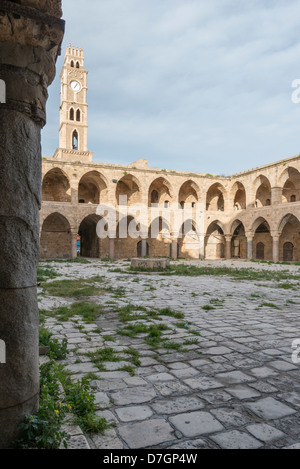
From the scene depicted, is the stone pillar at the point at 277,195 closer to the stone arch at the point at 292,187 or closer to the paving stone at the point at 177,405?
the stone arch at the point at 292,187

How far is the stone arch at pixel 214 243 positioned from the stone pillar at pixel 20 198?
33444mm

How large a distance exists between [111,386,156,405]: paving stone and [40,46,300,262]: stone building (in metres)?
23.1

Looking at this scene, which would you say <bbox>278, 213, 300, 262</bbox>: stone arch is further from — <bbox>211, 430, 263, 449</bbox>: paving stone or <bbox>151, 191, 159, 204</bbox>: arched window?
<bbox>211, 430, 263, 449</bbox>: paving stone

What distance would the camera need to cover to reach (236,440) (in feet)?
7.61

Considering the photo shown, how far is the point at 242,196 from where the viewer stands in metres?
33.8

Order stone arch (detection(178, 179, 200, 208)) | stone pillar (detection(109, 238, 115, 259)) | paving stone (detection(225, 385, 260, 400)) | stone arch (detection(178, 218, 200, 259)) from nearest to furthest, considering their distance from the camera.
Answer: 1. paving stone (detection(225, 385, 260, 400))
2. stone pillar (detection(109, 238, 115, 259))
3. stone arch (detection(178, 218, 200, 259))
4. stone arch (detection(178, 179, 200, 208))

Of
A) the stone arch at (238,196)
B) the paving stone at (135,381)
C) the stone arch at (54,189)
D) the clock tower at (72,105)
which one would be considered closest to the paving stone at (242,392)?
the paving stone at (135,381)

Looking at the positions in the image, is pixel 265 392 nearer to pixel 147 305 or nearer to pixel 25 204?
pixel 25 204

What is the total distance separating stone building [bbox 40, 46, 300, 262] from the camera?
86.1 feet

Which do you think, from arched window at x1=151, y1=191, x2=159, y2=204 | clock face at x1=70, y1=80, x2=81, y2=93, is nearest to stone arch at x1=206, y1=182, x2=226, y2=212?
arched window at x1=151, y1=191, x2=159, y2=204

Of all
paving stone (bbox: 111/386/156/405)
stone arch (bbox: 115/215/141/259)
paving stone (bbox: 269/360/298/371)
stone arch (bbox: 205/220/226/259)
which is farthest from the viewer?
stone arch (bbox: 205/220/226/259)

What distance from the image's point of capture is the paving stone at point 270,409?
2.70m

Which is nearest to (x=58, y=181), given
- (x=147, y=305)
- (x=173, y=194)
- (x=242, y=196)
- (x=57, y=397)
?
(x=173, y=194)
